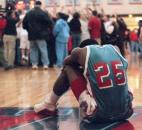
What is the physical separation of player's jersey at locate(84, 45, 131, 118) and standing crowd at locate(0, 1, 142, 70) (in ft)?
21.0

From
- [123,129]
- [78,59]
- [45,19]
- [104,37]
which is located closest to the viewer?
[123,129]

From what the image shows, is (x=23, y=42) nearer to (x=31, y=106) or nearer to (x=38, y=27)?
(x=38, y=27)

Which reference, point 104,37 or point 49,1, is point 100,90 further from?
point 49,1

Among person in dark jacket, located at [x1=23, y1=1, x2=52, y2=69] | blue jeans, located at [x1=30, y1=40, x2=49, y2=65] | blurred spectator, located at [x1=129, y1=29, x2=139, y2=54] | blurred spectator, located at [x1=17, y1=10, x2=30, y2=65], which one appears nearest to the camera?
person in dark jacket, located at [x1=23, y1=1, x2=52, y2=69]

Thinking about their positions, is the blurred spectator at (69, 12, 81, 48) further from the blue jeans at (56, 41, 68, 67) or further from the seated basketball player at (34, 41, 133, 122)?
the seated basketball player at (34, 41, 133, 122)

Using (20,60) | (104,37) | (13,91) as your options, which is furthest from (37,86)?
(104,37)

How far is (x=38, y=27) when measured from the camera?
11.8 meters

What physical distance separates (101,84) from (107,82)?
0.06 meters

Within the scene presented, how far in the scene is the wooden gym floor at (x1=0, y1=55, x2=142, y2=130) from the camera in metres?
4.93

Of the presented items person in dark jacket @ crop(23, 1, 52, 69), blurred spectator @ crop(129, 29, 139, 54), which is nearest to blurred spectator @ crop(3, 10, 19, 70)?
person in dark jacket @ crop(23, 1, 52, 69)

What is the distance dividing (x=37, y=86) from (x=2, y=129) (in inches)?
142

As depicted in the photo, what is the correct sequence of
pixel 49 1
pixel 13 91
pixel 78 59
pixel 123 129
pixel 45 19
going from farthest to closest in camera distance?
pixel 49 1, pixel 45 19, pixel 13 91, pixel 78 59, pixel 123 129

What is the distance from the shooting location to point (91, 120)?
4.98 meters

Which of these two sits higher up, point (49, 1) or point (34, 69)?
point (49, 1)
